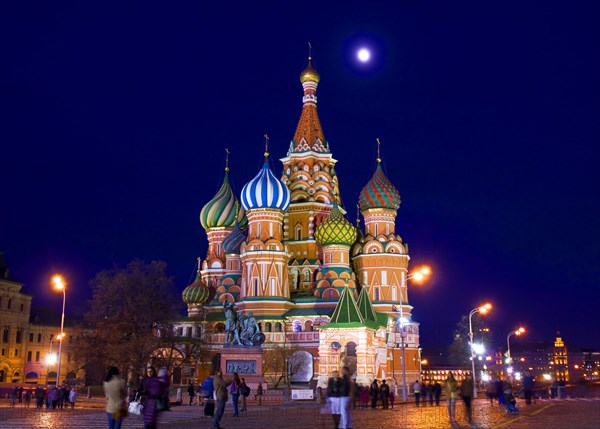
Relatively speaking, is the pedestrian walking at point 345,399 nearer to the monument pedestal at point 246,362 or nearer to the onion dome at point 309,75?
the monument pedestal at point 246,362

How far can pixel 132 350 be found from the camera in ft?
153

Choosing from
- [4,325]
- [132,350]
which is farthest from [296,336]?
[4,325]

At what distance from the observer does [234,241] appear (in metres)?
70.0

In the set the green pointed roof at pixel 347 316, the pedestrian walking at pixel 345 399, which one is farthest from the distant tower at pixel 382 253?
the pedestrian walking at pixel 345 399

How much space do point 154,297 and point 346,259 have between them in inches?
859

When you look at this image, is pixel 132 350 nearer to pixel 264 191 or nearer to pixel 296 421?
pixel 264 191

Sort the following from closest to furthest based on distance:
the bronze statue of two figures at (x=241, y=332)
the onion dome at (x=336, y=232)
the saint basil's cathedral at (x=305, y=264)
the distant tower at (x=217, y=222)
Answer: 1. the bronze statue of two figures at (x=241, y=332)
2. the saint basil's cathedral at (x=305, y=264)
3. the onion dome at (x=336, y=232)
4. the distant tower at (x=217, y=222)

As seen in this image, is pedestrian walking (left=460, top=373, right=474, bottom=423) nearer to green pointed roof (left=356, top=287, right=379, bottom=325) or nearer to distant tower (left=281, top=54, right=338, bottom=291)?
green pointed roof (left=356, top=287, right=379, bottom=325)

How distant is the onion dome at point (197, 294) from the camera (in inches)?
2707

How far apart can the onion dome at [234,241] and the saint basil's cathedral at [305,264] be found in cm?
10

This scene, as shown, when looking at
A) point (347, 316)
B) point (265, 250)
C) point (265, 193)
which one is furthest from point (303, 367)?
point (265, 193)

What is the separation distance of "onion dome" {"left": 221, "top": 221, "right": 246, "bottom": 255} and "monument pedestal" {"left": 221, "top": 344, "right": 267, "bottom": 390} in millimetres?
30168

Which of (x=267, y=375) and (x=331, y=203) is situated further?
(x=331, y=203)

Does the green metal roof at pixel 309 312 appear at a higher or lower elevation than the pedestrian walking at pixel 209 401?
higher
